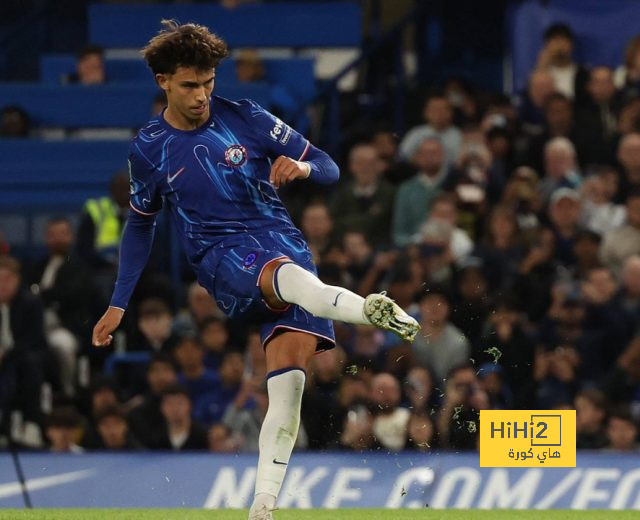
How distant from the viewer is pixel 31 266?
44.9 ft

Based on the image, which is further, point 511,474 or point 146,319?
point 146,319

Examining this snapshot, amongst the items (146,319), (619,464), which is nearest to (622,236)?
(619,464)

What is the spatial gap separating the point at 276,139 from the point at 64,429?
4.67 m

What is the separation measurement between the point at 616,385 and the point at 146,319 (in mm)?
3775

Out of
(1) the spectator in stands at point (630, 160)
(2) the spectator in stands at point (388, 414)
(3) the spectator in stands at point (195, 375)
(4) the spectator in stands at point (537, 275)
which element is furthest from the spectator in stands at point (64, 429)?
(1) the spectator in stands at point (630, 160)

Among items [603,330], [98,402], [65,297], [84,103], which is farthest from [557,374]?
[84,103]

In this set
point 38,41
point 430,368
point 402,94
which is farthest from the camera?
point 38,41

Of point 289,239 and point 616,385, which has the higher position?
point 289,239

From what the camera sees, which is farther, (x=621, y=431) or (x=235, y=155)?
(x=621, y=431)

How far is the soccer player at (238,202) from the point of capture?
25.2 feet

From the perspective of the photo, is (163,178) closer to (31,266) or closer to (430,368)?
(430,368)

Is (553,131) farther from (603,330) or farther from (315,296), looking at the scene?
(315,296)

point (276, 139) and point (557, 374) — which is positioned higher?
point (276, 139)

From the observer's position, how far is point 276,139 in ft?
26.0
